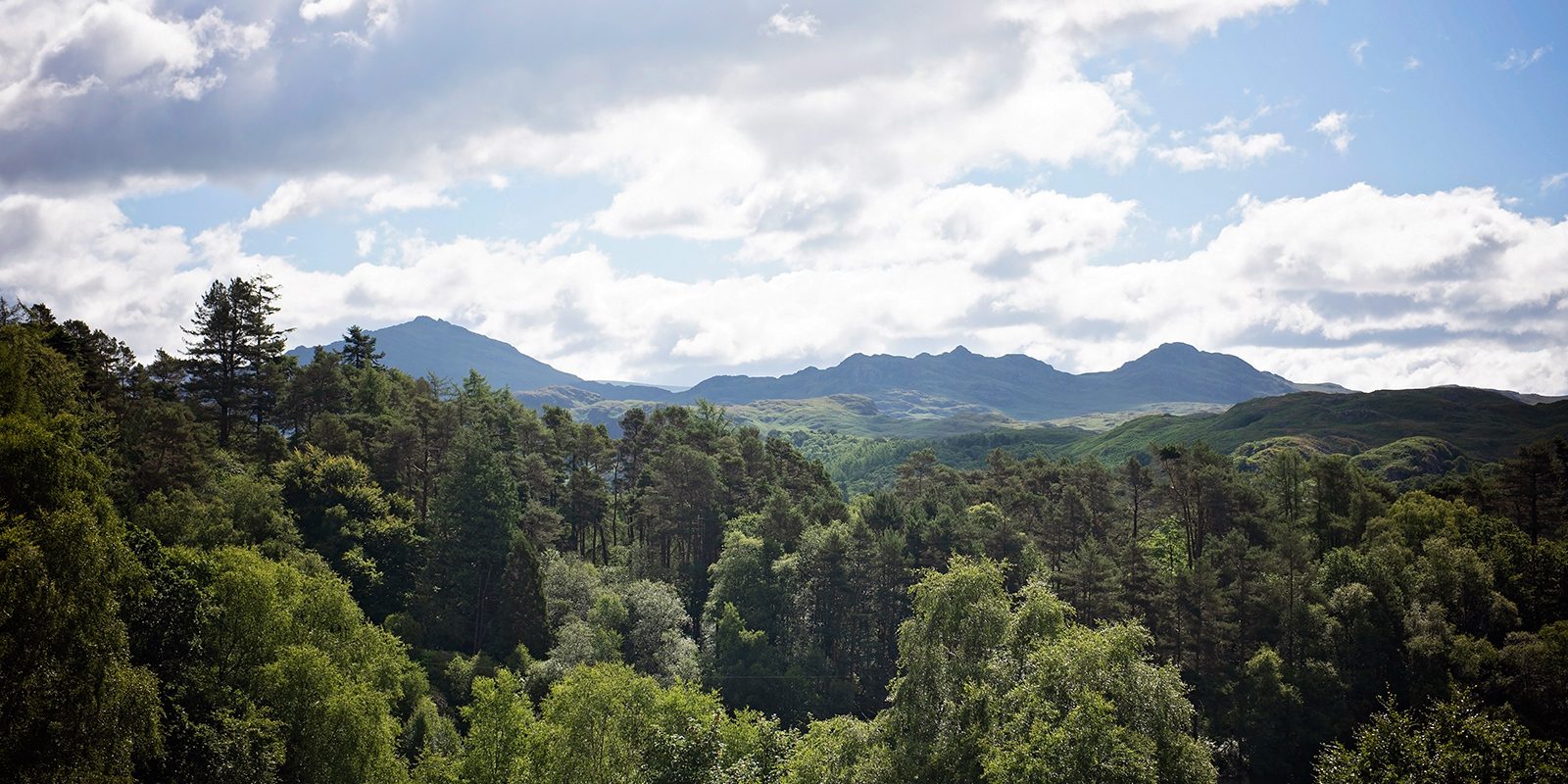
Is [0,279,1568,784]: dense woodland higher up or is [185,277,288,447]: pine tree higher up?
[185,277,288,447]: pine tree

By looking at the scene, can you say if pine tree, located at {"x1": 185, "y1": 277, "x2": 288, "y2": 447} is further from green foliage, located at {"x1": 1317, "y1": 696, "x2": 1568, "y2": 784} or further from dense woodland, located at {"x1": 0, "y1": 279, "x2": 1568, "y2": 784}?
green foliage, located at {"x1": 1317, "y1": 696, "x2": 1568, "y2": 784}

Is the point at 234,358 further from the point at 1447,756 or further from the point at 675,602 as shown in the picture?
the point at 1447,756

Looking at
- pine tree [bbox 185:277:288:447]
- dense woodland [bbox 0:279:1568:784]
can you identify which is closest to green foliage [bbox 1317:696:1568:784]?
dense woodland [bbox 0:279:1568:784]

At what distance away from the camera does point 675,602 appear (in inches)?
2869

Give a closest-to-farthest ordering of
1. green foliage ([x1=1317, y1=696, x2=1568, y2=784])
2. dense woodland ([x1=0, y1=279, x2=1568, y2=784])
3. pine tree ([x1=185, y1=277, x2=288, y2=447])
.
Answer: dense woodland ([x1=0, y1=279, x2=1568, y2=784])
green foliage ([x1=1317, y1=696, x2=1568, y2=784])
pine tree ([x1=185, y1=277, x2=288, y2=447])

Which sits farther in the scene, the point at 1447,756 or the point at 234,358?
the point at 234,358

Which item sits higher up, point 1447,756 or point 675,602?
point 1447,756

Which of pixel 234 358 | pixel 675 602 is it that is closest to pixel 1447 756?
pixel 675 602

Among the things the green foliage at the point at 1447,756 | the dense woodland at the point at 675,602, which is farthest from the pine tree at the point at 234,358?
the green foliage at the point at 1447,756

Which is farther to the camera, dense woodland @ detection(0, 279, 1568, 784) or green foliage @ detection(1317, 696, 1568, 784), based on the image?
green foliage @ detection(1317, 696, 1568, 784)

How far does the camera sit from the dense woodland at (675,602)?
28.6m

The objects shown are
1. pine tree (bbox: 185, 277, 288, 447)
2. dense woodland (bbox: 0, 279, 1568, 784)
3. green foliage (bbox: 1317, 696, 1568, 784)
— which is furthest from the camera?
pine tree (bbox: 185, 277, 288, 447)

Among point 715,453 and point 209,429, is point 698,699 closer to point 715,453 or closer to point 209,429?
point 209,429

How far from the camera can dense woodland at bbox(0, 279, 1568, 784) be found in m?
28.6
